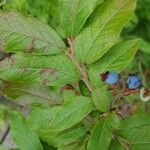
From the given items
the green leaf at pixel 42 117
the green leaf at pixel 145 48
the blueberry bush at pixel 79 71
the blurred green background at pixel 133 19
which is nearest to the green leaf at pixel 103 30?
the blueberry bush at pixel 79 71

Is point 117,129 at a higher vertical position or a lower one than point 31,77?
lower

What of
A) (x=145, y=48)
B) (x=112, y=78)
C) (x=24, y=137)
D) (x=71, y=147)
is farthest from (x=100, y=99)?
(x=145, y=48)

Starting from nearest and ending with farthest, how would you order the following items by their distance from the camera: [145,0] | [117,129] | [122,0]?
[122,0] < [117,129] < [145,0]

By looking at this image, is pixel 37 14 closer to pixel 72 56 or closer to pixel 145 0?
pixel 145 0

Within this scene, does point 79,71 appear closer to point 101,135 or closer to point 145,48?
point 101,135

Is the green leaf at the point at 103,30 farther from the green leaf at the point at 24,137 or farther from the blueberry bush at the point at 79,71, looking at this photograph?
the green leaf at the point at 24,137

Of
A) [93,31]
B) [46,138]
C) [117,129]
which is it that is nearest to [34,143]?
[46,138]
